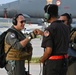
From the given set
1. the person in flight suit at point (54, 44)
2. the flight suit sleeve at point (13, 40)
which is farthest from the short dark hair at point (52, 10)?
the flight suit sleeve at point (13, 40)

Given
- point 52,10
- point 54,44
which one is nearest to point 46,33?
point 54,44

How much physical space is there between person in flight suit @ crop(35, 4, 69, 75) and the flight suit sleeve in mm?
371

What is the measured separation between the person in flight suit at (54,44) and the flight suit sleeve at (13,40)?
371 mm

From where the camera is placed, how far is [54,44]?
18.6 ft

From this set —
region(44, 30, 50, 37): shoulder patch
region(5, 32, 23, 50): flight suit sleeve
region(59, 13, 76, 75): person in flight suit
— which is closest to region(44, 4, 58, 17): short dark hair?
region(44, 30, 50, 37): shoulder patch

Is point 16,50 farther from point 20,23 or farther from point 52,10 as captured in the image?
point 52,10

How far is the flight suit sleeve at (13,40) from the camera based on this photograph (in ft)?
19.2

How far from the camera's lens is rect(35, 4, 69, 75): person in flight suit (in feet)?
18.4

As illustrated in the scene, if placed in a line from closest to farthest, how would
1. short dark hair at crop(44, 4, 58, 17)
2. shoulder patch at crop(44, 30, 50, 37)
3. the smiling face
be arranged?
1. shoulder patch at crop(44, 30, 50, 37)
2. short dark hair at crop(44, 4, 58, 17)
3. the smiling face

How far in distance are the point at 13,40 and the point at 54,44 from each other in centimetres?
67

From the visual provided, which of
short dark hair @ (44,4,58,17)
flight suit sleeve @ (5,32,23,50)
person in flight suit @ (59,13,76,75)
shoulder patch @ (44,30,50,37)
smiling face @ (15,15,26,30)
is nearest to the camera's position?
shoulder patch @ (44,30,50,37)

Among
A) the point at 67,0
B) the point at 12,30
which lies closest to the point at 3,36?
the point at 12,30

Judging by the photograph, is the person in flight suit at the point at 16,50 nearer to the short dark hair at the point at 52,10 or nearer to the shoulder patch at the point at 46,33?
the shoulder patch at the point at 46,33

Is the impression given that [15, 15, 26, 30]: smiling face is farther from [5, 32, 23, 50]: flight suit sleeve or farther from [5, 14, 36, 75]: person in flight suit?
[5, 32, 23, 50]: flight suit sleeve
